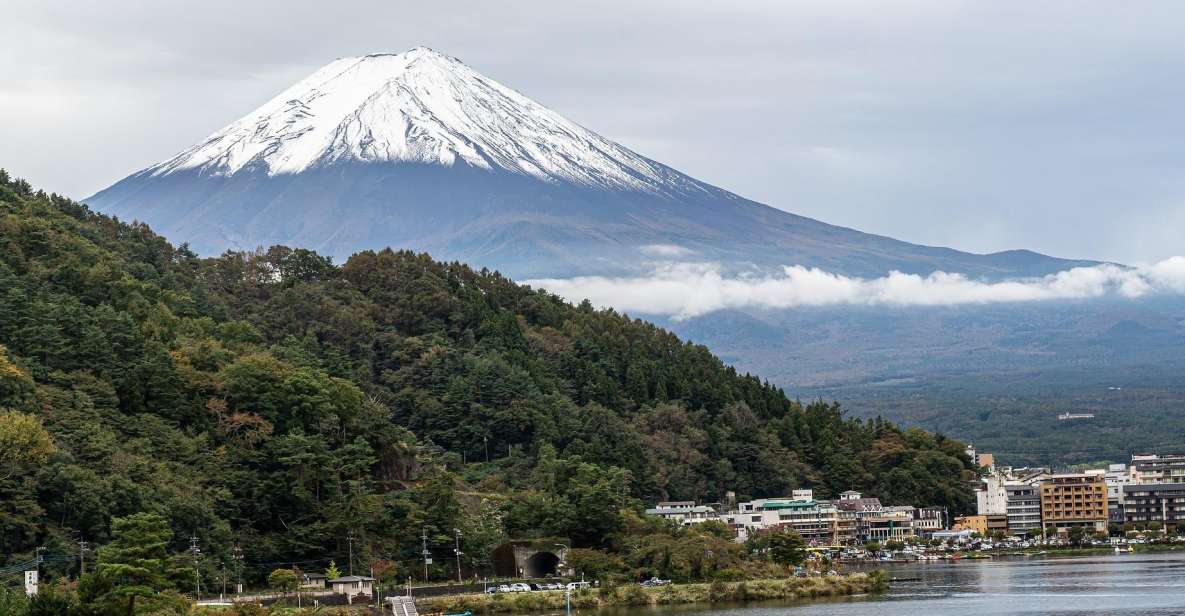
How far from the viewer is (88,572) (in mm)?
43250

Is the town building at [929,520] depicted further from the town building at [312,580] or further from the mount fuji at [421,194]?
the mount fuji at [421,194]

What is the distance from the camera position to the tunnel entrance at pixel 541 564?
56406mm

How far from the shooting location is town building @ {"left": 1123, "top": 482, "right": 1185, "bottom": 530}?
82.4m

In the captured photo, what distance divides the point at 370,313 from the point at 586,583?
26445mm

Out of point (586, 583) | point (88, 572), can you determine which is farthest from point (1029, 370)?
point (88, 572)

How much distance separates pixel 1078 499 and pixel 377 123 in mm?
123258

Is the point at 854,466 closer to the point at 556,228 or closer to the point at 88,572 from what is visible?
the point at 88,572

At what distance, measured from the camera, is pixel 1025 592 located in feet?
173

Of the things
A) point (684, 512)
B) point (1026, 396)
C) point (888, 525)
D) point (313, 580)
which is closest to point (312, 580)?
point (313, 580)

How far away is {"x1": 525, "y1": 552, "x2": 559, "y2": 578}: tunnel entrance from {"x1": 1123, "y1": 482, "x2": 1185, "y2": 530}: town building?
118 ft

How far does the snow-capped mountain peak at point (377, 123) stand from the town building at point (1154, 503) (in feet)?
388

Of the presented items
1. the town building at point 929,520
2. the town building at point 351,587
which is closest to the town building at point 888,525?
the town building at point 929,520

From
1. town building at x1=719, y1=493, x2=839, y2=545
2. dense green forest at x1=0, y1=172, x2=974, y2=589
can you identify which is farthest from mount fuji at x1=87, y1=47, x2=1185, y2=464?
town building at x1=719, y1=493, x2=839, y2=545

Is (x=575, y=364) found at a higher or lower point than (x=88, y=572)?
higher
